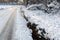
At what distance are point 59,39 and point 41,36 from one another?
164cm

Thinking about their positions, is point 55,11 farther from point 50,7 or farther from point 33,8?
point 33,8

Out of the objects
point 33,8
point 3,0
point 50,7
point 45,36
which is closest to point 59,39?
point 45,36

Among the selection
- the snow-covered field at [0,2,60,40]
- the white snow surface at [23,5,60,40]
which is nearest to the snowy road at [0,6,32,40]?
the snow-covered field at [0,2,60,40]

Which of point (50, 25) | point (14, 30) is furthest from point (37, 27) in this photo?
point (14, 30)

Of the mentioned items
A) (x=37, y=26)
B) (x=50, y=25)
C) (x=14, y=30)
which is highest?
(x=14, y=30)

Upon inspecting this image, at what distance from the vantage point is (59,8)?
25.3 m

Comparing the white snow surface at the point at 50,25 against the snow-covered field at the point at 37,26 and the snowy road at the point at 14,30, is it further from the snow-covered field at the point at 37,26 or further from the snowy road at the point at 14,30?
the snowy road at the point at 14,30

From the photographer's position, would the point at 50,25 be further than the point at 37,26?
No

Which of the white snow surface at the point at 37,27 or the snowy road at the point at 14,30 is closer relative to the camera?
the snowy road at the point at 14,30

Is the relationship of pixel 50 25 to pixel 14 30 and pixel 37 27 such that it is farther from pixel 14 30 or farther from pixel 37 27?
pixel 14 30

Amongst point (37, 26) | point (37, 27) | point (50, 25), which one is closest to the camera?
point (37, 27)

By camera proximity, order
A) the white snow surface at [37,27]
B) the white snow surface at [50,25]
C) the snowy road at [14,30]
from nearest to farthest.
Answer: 1. the snowy road at [14,30]
2. the white snow surface at [37,27]
3. the white snow surface at [50,25]

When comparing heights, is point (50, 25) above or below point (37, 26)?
above

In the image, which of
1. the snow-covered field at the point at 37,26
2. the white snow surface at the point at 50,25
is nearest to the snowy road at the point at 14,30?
the snow-covered field at the point at 37,26
